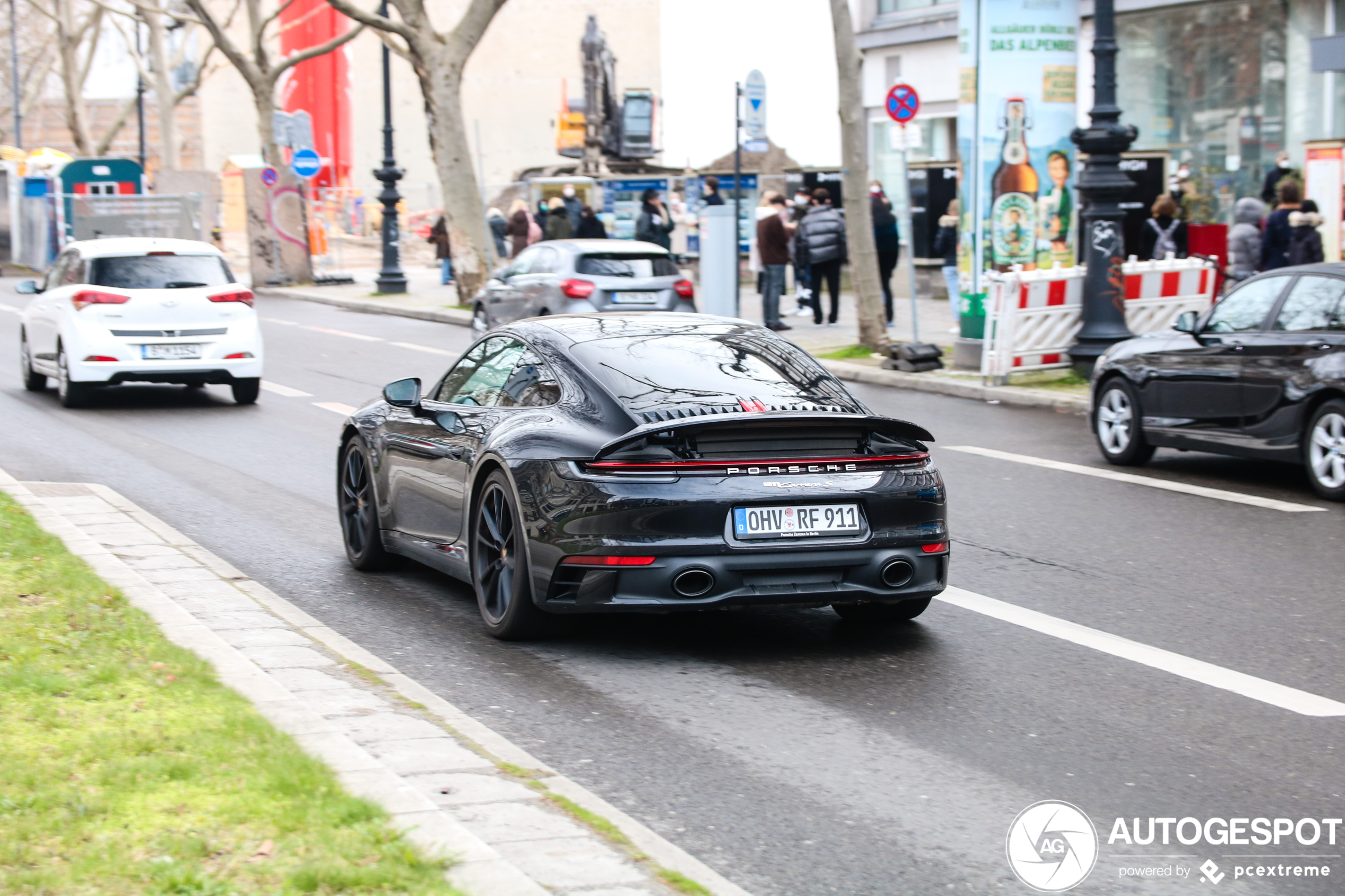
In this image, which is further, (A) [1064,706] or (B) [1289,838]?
(A) [1064,706]

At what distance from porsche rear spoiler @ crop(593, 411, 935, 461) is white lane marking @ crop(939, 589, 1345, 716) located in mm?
1153

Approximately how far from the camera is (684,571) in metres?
6.37

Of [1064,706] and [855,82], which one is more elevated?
[855,82]

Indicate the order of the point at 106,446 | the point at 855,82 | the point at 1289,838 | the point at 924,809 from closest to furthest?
1. the point at 1289,838
2. the point at 924,809
3. the point at 106,446
4. the point at 855,82

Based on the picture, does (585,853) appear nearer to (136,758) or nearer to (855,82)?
(136,758)

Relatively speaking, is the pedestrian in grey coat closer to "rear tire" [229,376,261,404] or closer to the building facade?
the building facade

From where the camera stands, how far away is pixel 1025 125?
19.0 m

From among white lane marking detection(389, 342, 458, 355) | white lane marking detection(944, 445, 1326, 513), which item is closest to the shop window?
white lane marking detection(389, 342, 458, 355)

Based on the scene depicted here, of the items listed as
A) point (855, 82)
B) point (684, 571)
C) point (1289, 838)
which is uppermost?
point (855, 82)

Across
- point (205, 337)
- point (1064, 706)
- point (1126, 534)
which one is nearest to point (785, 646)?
point (1064, 706)

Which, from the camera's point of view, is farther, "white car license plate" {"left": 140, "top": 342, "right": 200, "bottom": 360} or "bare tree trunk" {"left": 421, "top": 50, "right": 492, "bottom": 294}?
"bare tree trunk" {"left": 421, "top": 50, "right": 492, "bottom": 294}

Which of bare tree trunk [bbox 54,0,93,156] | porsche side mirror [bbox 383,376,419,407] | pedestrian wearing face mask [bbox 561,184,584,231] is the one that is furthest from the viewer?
bare tree trunk [bbox 54,0,93,156]

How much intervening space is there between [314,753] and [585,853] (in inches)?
41.3

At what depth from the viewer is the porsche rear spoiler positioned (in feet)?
21.2
